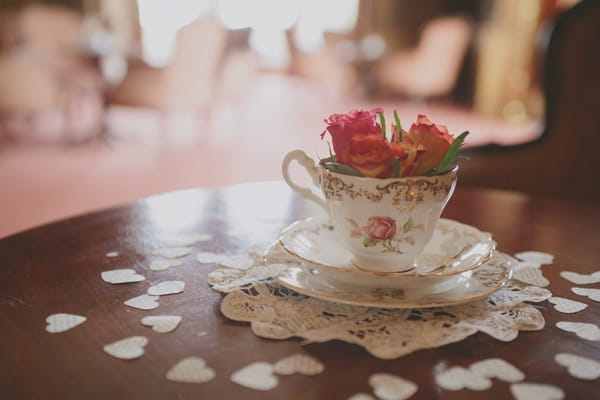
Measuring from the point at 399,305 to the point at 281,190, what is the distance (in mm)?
513

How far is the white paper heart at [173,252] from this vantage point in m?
0.76

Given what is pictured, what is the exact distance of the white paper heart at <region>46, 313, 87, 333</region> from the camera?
57 cm

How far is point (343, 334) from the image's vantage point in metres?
0.56

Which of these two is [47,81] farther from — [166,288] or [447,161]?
[447,161]

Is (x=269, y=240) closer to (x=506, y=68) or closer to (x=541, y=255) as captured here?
(x=541, y=255)

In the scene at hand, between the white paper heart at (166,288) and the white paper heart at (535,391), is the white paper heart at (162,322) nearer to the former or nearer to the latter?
the white paper heart at (166,288)

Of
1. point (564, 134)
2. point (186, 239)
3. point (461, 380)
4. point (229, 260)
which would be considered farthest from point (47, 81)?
point (461, 380)

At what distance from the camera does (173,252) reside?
769 millimetres

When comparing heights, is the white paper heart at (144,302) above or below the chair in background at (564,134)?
below

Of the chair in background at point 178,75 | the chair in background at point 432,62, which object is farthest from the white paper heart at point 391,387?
the chair in background at point 432,62

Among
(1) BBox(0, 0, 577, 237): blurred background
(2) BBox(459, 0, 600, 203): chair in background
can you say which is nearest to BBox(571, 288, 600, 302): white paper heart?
(2) BBox(459, 0, 600, 203): chair in background

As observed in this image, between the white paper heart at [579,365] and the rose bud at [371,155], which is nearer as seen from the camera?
the white paper heart at [579,365]

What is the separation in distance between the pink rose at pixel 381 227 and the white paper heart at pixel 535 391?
0.69 ft

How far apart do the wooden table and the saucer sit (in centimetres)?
6
